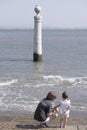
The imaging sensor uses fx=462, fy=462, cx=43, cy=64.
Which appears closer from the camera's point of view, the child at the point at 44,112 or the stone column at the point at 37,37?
the child at the point at 44,112

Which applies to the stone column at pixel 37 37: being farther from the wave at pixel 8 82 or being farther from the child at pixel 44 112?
the child at pixel 44 112

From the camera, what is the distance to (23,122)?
12266 millimetres

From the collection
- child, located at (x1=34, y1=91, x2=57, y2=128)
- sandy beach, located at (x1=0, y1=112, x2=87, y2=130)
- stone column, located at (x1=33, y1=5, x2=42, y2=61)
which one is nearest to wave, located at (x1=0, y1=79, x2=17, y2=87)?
sandy beach, located at (x1=0, y1=112, x2=87, y2=130)

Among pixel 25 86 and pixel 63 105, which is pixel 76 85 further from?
pixel 63 105

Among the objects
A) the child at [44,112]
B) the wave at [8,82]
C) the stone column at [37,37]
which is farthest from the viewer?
the stone column at [37,37]

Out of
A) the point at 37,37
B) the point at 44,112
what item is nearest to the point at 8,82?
the point at 44,112

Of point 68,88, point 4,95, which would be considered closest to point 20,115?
point 4,95

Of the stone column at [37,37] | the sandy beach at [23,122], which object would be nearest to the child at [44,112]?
the sandy beach at [23,122]

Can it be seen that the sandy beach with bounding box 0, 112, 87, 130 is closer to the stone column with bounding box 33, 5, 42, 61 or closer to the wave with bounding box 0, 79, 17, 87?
the wave with bounding box 0, 79, 17, 87

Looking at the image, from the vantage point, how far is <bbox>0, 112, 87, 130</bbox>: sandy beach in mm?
11262

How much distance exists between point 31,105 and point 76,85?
649cm

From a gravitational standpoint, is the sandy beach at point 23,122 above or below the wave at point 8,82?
above

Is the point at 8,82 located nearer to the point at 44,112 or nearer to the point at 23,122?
the point at 23,122

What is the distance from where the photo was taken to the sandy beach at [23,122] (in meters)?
11.3
